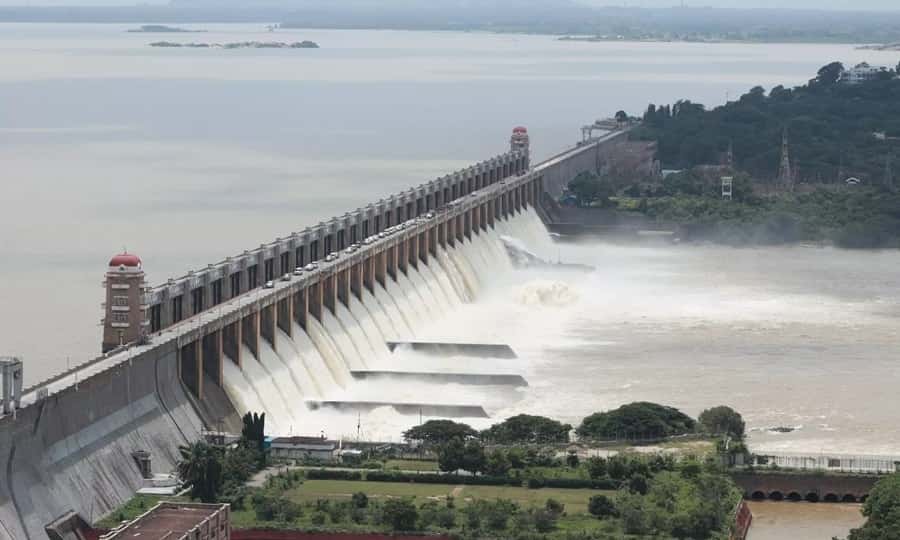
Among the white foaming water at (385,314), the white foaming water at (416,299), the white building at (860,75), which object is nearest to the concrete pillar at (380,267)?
the white foaming water at (385,314)

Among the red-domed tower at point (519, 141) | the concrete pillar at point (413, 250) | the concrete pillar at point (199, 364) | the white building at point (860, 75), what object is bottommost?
the concrete pillar at point (199, 364)

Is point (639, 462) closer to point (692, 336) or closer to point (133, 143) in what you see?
point (692, 336)

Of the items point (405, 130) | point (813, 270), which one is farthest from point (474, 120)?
point (813, 270)

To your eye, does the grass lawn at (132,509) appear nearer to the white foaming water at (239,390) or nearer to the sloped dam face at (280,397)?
the sloped dam face at (280,397)

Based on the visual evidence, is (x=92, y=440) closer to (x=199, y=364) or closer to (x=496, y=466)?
(x=199, y=364)

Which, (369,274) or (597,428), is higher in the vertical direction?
(369,274)

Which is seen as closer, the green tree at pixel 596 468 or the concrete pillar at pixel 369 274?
the green tree at pixel 596 468

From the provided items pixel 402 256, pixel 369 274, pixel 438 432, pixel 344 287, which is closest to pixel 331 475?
pixel 438 432

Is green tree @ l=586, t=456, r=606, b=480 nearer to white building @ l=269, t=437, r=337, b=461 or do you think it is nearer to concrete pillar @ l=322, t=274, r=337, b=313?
white building @ l=269, t=437, r=337, b=461
